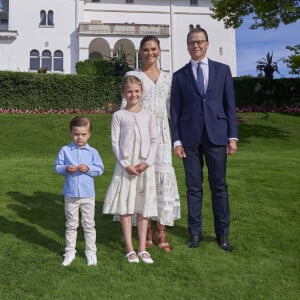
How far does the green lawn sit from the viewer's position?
346 centimetres

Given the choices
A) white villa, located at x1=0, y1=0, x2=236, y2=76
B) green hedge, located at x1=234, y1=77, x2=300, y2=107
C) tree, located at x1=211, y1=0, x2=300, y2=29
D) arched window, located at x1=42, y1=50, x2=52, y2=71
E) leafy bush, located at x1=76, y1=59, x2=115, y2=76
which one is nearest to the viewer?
tree, located at x1=211, y1=0, x2=300, y2=29

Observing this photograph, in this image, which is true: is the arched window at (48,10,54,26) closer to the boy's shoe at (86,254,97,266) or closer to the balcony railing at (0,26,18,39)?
the balcony railing at (0,26,18,39)

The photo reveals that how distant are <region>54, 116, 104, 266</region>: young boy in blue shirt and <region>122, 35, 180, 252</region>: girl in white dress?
671 mm

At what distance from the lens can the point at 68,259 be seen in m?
3.96

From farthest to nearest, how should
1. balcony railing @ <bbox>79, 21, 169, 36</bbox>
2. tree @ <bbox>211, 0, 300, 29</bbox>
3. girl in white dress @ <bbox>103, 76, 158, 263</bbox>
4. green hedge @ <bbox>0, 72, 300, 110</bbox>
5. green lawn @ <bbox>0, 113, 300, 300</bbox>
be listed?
balcony railing @ <bbox>79, 21, 169, 36</bbox>
green hedge @ <bbox>0, 72, 300, 110</bbox>
tree @ <bbox>211, 0, 300, 29</bbox>
girl in white dress @ <bbox>103, 76, 158, 263</bbox>
green lawn @ <bbox>0, 113, 300, 300</bbox>

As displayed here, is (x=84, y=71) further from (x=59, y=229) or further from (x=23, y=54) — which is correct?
(x=59, y=229)

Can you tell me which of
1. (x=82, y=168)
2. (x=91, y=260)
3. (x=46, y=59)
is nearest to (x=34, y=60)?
(x=46, y=59)

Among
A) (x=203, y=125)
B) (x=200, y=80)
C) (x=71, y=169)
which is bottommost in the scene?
(x=71, y=169)

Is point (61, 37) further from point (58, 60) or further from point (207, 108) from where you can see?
point (207, 108)

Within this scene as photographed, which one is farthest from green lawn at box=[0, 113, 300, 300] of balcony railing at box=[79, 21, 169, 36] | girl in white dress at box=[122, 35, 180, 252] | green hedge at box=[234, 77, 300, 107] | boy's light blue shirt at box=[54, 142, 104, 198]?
balcony railing at box=[79, 21, 169, 36]

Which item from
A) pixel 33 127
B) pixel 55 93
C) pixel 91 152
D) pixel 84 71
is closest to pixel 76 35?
pixel 84 71

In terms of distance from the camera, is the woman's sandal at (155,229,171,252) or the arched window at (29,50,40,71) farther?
the arched window at (29,50,40,71)

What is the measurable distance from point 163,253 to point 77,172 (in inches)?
52.2

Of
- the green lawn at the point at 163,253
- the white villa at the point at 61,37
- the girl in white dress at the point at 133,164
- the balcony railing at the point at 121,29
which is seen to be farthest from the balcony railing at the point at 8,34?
the girl in white dress at the point at 133,164
